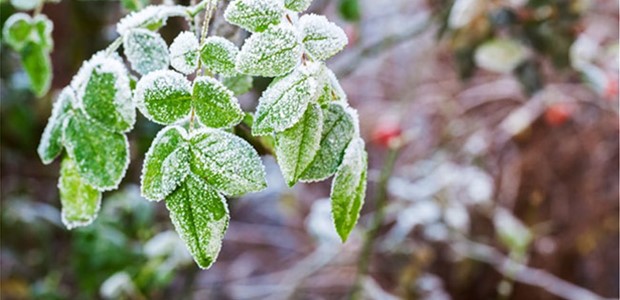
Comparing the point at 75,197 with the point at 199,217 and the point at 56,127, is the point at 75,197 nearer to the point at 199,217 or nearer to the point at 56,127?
the point at 56,127

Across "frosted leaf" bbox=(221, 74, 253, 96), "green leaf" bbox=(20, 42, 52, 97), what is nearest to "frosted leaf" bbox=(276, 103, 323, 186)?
"frosted leaf" bbox=(221, 74, 253, 96)

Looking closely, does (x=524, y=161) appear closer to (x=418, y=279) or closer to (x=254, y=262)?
(x=418, y=279)

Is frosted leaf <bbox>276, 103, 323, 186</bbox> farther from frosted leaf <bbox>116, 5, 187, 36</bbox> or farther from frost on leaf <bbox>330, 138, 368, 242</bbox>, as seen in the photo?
frosted leaf <bbox>116, 5, 187, 36</bbox>

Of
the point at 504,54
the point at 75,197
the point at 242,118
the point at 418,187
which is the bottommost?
the point at 418,187

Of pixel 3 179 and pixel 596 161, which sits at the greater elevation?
pixel 3 179

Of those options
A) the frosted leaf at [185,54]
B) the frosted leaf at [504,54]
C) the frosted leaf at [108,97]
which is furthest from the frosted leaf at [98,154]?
the frosted leaf at [504,54]

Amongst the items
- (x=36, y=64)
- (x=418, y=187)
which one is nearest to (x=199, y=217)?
(x=36, y=64)

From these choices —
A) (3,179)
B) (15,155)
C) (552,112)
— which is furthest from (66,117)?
(552,112)
